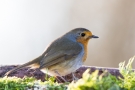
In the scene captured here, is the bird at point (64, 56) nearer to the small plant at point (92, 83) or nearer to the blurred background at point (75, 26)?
the small plant at point (92, 83)

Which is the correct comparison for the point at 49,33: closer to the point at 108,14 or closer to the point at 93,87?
the point at 108,14

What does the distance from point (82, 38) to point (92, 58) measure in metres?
4.02

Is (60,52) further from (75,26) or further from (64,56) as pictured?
(75,26)

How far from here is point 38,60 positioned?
12.8 feet

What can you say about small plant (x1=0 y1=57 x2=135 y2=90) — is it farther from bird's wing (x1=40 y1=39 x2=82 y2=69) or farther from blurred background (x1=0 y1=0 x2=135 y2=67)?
blurred background (x1=0 y1=0 x2=135 y2=67)

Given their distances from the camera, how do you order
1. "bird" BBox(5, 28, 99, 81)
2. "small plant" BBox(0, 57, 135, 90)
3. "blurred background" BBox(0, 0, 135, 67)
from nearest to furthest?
"small plant" BBox(0, 57, 135, 90)
"bird" BBox(5, 28, 99, 81)
"blurred background" BBox(0, 0, 135, 67)

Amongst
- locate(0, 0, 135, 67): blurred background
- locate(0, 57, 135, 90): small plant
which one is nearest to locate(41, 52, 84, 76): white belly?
locate(0, 57, 135, 90): small plant

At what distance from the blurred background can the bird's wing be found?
3772mm

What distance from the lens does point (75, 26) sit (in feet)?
28.8

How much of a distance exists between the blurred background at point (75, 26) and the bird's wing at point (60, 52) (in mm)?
3772

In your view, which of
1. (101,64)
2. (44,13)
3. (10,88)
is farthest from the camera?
(44,13)

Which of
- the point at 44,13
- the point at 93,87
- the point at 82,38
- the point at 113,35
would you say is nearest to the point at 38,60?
the point at 82,38

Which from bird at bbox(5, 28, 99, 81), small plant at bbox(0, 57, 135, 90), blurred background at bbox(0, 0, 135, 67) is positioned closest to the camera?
small plant at bbox(0, 57, 135, 90)

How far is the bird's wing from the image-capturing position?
12.7 feet
